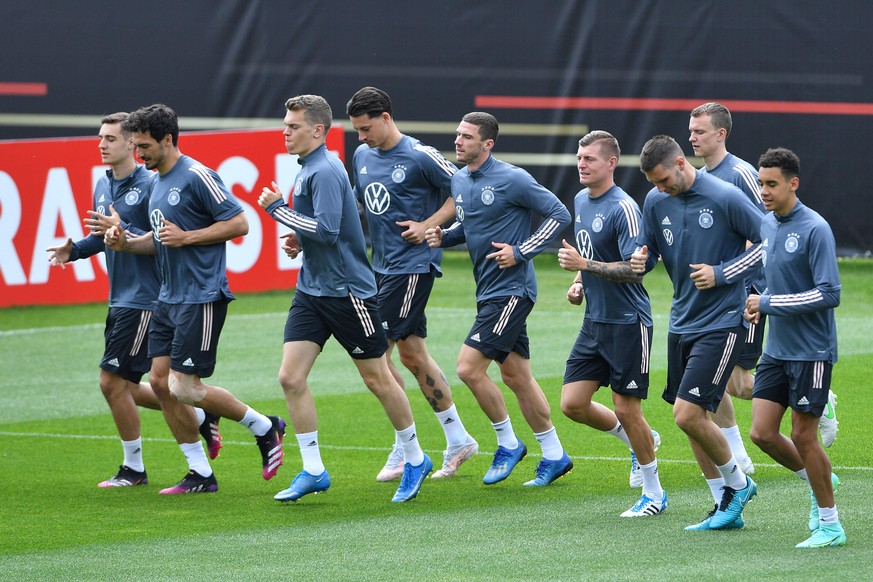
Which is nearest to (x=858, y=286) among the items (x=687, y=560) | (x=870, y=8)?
(x=870, y=8)

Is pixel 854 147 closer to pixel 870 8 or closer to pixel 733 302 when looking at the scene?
pixel 870 8

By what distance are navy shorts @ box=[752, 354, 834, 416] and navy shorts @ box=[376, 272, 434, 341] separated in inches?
120

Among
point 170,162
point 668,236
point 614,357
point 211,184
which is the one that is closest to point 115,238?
point 170,162

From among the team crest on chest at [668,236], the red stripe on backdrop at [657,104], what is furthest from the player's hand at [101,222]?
the red stripe on backdrop at [657,104]

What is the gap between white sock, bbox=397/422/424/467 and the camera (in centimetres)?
914

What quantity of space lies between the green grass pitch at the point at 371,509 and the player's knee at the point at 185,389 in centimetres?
62

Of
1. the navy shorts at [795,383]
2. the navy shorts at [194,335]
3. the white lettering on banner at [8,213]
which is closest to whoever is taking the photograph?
the navy shorts at [795,383]

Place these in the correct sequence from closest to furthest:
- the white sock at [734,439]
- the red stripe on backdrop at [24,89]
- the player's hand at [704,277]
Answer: the player's hand at [704,277], the white sock at [734,439], the red stripe on backdrop at [24,89]

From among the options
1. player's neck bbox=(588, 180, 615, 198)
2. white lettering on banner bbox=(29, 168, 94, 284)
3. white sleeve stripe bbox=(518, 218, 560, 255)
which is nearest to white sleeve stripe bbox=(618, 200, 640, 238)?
player's neck bbox=(588, 180, 615, 198)

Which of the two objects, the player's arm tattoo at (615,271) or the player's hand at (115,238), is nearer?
the player's arm tattoo at (615,271)

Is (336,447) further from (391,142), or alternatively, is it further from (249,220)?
(249,220)

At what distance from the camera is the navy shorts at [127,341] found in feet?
A: 32.0

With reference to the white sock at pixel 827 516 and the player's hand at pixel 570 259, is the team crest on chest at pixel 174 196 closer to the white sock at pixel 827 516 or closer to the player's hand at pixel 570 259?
the player's hand at pixel 570 259

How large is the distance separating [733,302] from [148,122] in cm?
368
